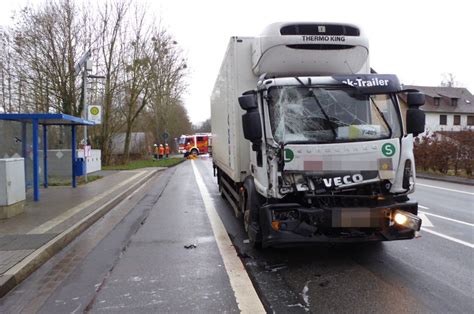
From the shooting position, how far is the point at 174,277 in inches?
204

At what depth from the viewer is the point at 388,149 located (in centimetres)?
528

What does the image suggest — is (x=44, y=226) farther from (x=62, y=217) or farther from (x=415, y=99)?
(x=415, y=99)

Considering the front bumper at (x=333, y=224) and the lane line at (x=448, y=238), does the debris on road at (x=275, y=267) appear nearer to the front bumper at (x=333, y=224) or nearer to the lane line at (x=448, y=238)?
the front bumper at (x=333, y=224)

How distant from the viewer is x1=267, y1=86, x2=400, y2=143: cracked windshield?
5395 millimetres

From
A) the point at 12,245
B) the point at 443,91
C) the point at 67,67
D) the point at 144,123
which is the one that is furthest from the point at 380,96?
the point at 443,91

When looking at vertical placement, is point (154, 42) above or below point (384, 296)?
above

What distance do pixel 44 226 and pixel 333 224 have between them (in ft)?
17.9

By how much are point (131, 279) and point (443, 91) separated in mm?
71821

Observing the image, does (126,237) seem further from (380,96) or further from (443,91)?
(443,91)

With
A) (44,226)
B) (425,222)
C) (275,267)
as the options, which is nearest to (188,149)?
(44,226)

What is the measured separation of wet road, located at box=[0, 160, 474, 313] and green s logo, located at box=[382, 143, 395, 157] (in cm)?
146

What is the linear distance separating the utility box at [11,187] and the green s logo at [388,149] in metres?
7.32

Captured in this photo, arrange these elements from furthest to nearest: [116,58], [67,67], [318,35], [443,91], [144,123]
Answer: [443,91], [144,123], [116,58], [67,67], [318,35]

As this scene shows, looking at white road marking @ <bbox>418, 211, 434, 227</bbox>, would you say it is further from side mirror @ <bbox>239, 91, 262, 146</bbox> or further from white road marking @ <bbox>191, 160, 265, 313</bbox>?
side mirror @ <bbox>239, 91, 262, 146</bbox>
